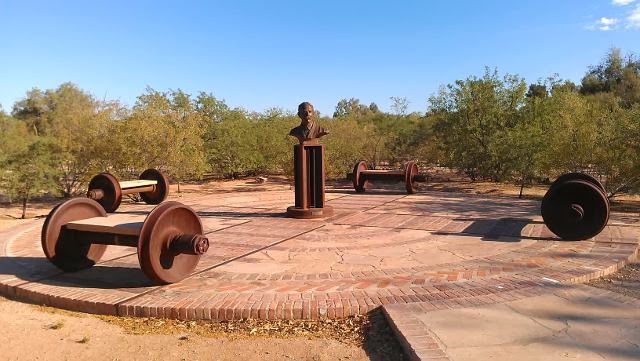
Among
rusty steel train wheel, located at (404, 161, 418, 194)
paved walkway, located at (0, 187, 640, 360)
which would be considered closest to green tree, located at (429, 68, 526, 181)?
rusty steel train wheel, located at (404, 161, 418, 194)

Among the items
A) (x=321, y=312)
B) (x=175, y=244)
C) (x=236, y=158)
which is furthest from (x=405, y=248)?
(x=236, y=158)

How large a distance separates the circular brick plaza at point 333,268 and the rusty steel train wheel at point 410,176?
12.4ft

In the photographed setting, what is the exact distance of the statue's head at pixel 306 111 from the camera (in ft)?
28.9

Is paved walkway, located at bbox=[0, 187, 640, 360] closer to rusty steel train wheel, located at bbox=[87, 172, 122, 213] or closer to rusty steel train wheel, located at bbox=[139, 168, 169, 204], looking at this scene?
rusty steel train wheel, located at bbox=[87, 172, 122, 213]

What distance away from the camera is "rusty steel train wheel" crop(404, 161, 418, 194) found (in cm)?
1244

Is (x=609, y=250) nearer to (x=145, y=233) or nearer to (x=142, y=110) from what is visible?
(x=145, y=233)

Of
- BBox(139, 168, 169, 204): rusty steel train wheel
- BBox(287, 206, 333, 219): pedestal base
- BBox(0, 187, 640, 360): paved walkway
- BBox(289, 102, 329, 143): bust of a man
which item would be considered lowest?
BBox(0, 187, 640, 360): paved walkway

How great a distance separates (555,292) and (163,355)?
3.57 metres

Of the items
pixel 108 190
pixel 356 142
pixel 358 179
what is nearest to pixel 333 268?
pixel 108 190

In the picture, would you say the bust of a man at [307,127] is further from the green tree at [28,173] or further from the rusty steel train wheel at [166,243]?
the green tree at [28,173]

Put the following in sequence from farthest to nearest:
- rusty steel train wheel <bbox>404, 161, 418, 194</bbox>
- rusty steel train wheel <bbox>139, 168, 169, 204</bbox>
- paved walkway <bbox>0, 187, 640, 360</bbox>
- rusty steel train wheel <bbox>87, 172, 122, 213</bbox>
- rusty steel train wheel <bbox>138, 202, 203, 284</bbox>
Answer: rusty steel train wheel <bbox>404, 161, 418, 194</bbox>
rusty steel train wheel <bbox>139, 168, 169, 204</bbox>
rusty steel train wheel <bbox>87, 172, 122, 213</bbox>
rusty steel train wheel <bbox>138, 202, 203, 284</bbox>
paved walkway <bbox>0, 187, 640, 360</bbox>

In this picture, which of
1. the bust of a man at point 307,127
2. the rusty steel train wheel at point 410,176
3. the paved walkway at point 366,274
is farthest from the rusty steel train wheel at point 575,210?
the rusty steel train wheel at point 410,176

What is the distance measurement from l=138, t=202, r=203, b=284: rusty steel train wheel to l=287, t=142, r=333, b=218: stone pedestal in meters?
3.89

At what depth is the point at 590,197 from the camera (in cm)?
628
